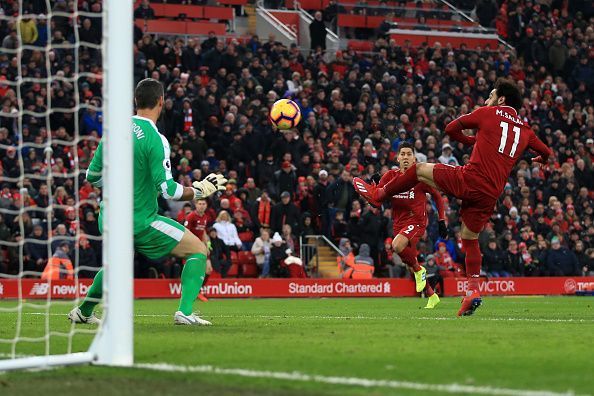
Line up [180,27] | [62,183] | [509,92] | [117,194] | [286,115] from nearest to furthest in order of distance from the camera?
1. [117,194]
2. [509,92]
3. [286,115]
4. [62,183]
5. [180,27]

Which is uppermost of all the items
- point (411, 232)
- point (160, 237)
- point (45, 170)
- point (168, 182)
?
point (168, 182)

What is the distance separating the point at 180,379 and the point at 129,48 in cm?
237

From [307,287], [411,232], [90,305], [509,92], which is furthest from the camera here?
[307,287]

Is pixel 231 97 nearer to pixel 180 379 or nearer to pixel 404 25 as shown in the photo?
pixel 404 25

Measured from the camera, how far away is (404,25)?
37812 millimetres

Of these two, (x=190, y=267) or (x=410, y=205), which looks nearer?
(x=190, y=267)

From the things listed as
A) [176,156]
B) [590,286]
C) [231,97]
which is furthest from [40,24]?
[590,286]

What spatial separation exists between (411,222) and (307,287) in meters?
8.05

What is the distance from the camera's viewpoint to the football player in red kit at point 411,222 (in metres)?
16.4

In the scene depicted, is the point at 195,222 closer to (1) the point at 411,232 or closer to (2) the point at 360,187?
(1) the point at 411,232

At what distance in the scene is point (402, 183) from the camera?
1356 centimetres

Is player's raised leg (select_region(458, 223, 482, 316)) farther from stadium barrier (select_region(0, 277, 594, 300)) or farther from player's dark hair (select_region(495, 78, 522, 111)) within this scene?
stadium barrier (select_region(0, 277, 594, 300))

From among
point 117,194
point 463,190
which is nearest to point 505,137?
point 463,190

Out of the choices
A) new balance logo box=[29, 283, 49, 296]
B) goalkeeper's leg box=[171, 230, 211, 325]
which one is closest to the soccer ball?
new balance logo box=[29, 283, 49, 296]
